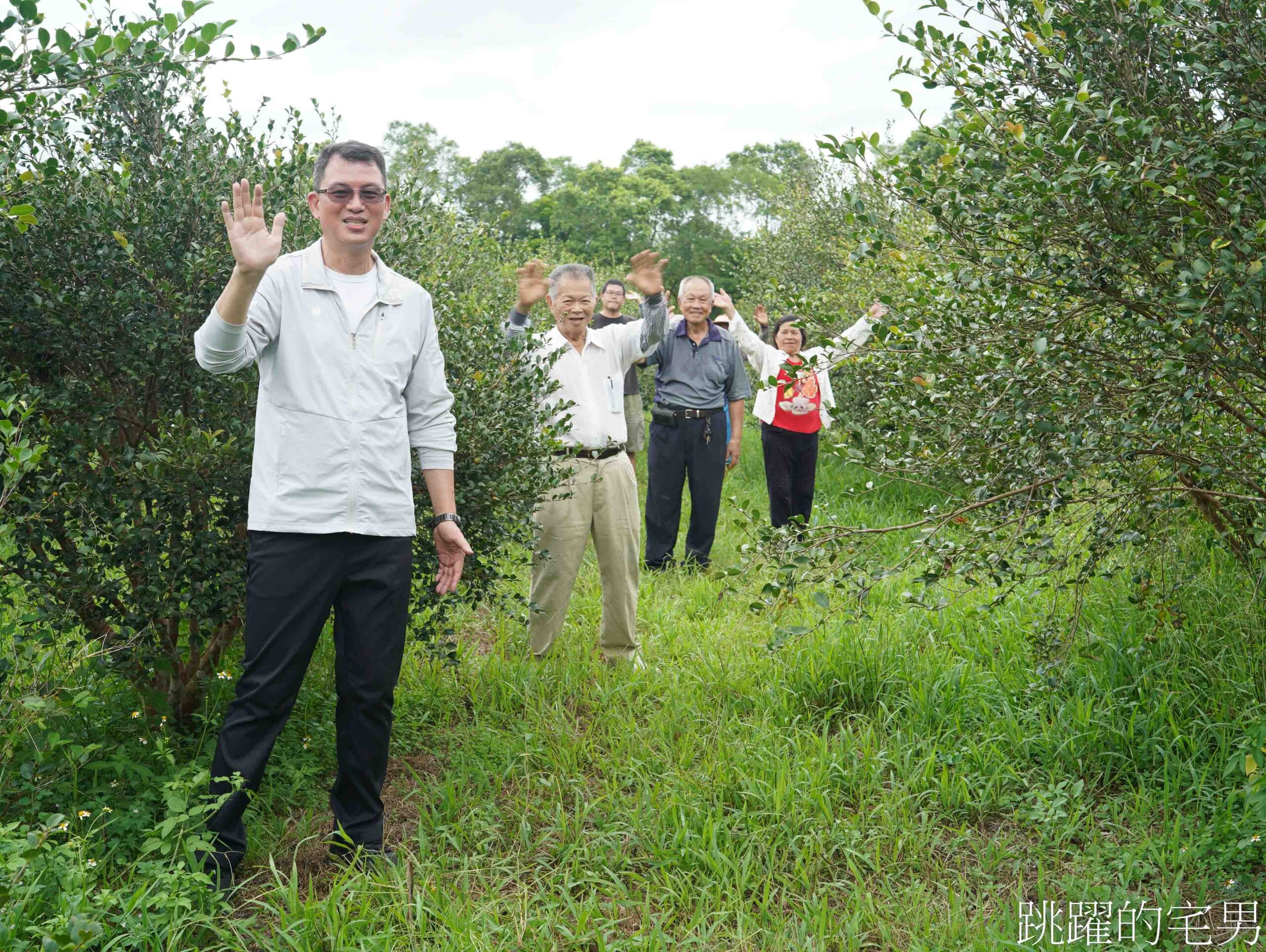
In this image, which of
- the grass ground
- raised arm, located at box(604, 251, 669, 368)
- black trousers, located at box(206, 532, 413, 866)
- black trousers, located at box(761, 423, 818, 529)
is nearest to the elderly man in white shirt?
raised arm, located at box(604, 251, 669, 368)

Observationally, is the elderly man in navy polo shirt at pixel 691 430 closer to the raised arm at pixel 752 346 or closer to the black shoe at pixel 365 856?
the raised arm at pixel 752 346

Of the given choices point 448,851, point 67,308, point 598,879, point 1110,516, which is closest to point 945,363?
point 1110,516

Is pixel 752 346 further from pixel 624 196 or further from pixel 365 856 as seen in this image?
pixel 624 196

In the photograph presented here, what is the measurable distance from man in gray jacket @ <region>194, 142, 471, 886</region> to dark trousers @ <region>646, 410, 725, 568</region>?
182 inches

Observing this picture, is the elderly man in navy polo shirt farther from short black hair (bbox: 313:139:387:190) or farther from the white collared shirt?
short black hair (bbox: 313:139:387:190)

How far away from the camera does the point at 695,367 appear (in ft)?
26.5

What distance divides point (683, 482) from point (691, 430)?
0.45 meters

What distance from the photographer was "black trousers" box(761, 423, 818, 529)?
866 centimetres

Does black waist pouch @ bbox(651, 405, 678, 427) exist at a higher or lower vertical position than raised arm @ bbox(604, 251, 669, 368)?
lower

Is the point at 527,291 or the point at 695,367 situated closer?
the point at 527,291

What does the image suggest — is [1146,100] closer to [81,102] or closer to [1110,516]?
[1110,516]

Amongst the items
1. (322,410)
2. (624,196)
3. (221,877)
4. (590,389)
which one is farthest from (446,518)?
(624,196)

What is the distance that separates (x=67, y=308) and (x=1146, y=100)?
388cm

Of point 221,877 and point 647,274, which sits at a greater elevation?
point 647,274
